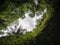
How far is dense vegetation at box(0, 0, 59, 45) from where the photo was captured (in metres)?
1.05

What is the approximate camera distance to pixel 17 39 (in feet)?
3.45

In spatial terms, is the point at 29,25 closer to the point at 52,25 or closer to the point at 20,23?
the point at 20,23

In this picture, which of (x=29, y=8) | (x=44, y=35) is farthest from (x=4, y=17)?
(x=44, y=35)

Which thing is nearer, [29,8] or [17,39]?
[17,39]

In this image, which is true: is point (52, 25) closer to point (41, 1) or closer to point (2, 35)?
point (41, 1)

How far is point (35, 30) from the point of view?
1.11m

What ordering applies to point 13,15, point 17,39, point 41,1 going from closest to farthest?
point 17,39 < point 13,15 < point 41,1

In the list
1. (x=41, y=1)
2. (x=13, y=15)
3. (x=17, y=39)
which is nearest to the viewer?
(x=17, y=39)

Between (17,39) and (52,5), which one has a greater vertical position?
(52,5)

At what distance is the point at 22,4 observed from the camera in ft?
4.02

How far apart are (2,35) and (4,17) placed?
13cm

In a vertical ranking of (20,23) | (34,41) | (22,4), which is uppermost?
(22,4)

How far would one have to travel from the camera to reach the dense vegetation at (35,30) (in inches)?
41.4

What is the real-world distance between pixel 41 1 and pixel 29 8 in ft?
0.33
